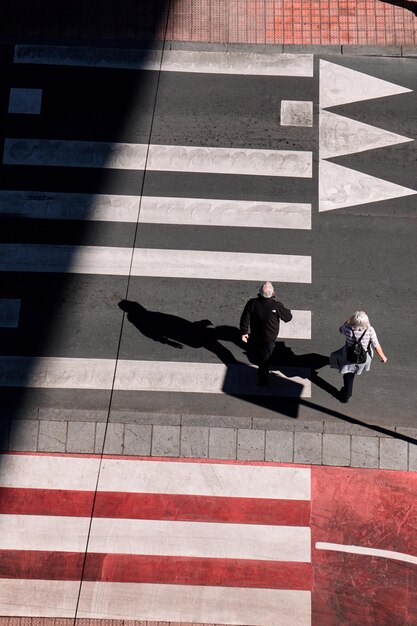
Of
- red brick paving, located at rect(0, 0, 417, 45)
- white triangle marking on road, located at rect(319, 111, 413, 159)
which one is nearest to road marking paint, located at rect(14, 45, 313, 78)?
red brick paving, located at rect(0, 0, 417, 45)

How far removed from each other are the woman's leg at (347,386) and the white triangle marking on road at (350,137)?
13.2 ft

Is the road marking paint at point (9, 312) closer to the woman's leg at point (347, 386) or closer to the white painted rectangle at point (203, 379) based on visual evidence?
the white painted rectangle at point (203, 379)

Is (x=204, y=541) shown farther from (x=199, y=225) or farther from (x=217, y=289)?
(x=199, y=225)

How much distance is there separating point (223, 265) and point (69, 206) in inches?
113

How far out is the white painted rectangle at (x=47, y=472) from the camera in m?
10.6

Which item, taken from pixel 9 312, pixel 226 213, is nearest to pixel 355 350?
pixel 226 213

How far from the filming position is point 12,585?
33.7 feet

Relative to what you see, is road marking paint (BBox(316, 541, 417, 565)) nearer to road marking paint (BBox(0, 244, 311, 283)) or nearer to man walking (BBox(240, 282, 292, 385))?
man walking (BBox(240, 282, 292, 385))

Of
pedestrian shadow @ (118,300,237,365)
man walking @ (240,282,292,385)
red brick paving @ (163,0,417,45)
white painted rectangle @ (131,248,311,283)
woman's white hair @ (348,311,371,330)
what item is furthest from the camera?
red brick paving @ (163,0,417,45)

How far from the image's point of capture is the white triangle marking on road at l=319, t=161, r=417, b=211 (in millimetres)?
11742

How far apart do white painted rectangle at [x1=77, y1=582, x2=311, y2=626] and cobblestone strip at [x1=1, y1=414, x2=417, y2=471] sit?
195cm

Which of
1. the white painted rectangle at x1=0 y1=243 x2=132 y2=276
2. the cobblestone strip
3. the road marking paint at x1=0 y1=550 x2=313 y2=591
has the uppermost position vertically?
the white painted rectangle at x1=0 y1=243 x2=132 y2=276

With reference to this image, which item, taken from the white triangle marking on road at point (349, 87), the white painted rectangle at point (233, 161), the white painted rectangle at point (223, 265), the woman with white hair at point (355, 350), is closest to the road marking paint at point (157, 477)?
the woman with white hair at point (355, 350)

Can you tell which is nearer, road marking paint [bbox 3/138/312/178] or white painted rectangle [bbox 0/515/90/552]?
white painted rectangle [bbox 0/515/90/552]
